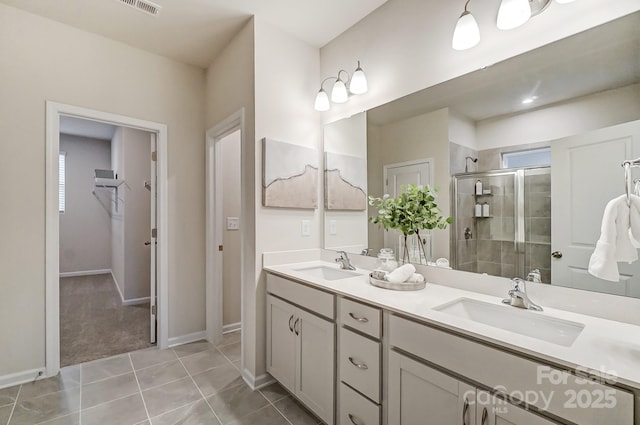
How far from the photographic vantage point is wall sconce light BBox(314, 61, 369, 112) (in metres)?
2.10

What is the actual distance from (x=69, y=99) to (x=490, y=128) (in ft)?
9.93

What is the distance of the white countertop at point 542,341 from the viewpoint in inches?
31.8

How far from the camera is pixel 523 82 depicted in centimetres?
141

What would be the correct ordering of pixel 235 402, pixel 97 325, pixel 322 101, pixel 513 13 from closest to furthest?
pixel 513 13 → pixel 235 402 → pixel 322 101 → pixel 97 325

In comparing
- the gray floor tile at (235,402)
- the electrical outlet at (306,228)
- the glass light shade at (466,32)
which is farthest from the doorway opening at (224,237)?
the glass light shade at (466,32)

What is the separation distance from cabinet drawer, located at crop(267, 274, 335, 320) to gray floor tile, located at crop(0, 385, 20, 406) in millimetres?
1812

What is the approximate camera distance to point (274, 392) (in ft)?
6.77

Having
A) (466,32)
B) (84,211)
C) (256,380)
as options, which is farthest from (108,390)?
(84,211)

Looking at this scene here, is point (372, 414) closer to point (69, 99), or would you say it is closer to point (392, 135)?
point (392, 135)

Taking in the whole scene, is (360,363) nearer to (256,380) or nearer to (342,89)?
(256,380)

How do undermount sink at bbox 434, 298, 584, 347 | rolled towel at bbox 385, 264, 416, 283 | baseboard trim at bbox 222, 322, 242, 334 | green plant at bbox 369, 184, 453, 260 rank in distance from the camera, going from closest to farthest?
undermount sink at bbox 434, 298, 584, 347, rolled towel at bbox 385, 264, 416, 283, green plant at bbox 369, 184, 453, 260, baseboard trim at bbox 222, 322, 242, 334

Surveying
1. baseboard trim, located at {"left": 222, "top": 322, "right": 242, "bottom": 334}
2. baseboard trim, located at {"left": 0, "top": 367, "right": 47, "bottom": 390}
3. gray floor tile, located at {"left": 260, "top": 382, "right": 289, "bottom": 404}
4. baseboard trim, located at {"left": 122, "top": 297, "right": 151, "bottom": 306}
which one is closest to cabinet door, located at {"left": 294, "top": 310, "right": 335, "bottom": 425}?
gray floor tile, located at {"left": 260, "top": 382, "right": 289, "bottom": 404}

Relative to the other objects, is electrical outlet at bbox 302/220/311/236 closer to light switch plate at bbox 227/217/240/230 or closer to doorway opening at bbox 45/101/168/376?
light switch plate at bbox 227/217/240/230

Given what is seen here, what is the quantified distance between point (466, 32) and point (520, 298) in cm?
130
